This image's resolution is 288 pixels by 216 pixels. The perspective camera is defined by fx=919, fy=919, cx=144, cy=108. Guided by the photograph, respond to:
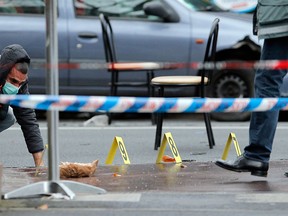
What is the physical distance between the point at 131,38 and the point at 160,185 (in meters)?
6.05

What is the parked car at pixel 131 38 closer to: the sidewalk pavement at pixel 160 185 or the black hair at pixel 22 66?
the sidewalk pavement at pixel 160 185

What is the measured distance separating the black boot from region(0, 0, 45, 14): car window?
6.39 meters

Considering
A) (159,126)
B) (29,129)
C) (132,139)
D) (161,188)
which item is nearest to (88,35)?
(132,139)

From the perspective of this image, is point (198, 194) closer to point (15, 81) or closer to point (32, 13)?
point (15, 81)

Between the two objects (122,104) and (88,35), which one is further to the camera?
(88,35)

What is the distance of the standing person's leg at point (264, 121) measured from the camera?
20.4ft

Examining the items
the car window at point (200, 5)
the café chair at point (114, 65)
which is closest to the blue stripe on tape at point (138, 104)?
the café chair at point (114, 65)

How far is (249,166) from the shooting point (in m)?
6.30

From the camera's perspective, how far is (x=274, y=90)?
6.25 meters

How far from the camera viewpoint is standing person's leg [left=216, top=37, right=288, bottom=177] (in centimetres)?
Answer: 623

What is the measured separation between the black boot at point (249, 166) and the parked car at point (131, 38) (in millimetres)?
5762

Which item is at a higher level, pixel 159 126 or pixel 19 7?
pixel 19 7

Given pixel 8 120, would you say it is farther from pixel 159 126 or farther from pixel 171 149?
pixel 159 126

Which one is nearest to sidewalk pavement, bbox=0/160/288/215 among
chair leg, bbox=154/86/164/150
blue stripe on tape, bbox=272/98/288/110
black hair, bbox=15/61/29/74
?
blue stripe on tape, bbox=272/98/288/110
